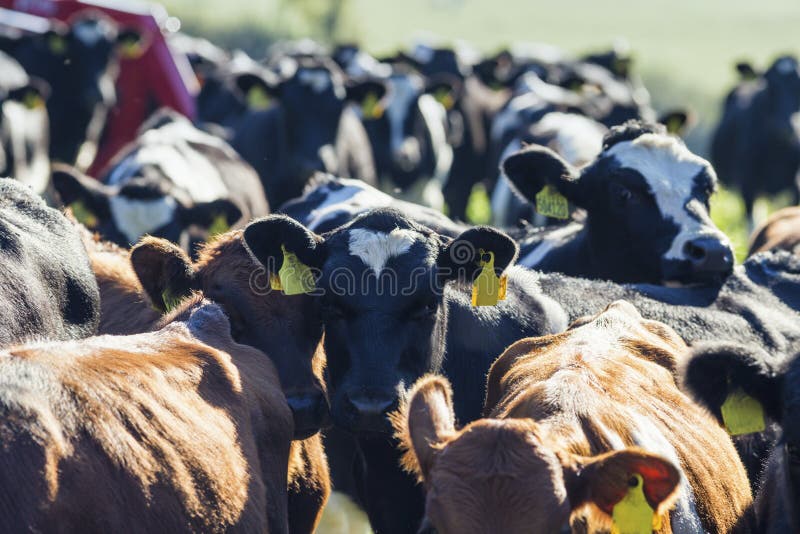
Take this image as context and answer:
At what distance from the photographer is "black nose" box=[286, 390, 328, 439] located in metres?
4.36

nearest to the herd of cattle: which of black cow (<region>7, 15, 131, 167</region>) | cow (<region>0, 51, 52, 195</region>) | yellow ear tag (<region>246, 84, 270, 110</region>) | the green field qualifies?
yellow ear tag (<region>246, 84, 270, 110</region>)

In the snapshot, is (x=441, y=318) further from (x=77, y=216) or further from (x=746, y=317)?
(x=77, y=216)

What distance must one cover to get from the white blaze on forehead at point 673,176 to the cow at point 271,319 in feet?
7.43

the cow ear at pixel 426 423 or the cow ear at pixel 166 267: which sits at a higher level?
the cow ear at pixel 426 423

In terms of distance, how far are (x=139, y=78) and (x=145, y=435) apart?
42.8 ft

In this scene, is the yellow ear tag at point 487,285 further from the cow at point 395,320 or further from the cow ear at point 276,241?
the cow ear at point 276,241

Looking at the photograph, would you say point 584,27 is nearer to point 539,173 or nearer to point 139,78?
point 139,78

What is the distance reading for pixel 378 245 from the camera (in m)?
4.75

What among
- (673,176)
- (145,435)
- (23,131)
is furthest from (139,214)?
(23,131)

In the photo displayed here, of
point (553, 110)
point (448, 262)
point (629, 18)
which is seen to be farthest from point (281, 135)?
point (629, 18)

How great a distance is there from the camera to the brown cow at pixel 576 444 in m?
3.06

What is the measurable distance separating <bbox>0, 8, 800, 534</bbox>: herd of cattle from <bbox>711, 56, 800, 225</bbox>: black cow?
6.32 metres

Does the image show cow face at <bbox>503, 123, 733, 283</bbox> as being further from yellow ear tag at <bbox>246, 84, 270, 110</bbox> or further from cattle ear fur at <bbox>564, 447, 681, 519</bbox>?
yellow ear tag at <bbox>246, 84, 270, 110</bbox>

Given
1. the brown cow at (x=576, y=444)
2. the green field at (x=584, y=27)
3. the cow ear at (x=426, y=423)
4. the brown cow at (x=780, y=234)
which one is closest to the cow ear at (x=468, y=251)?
the brown cow at (x=576, y=444)
